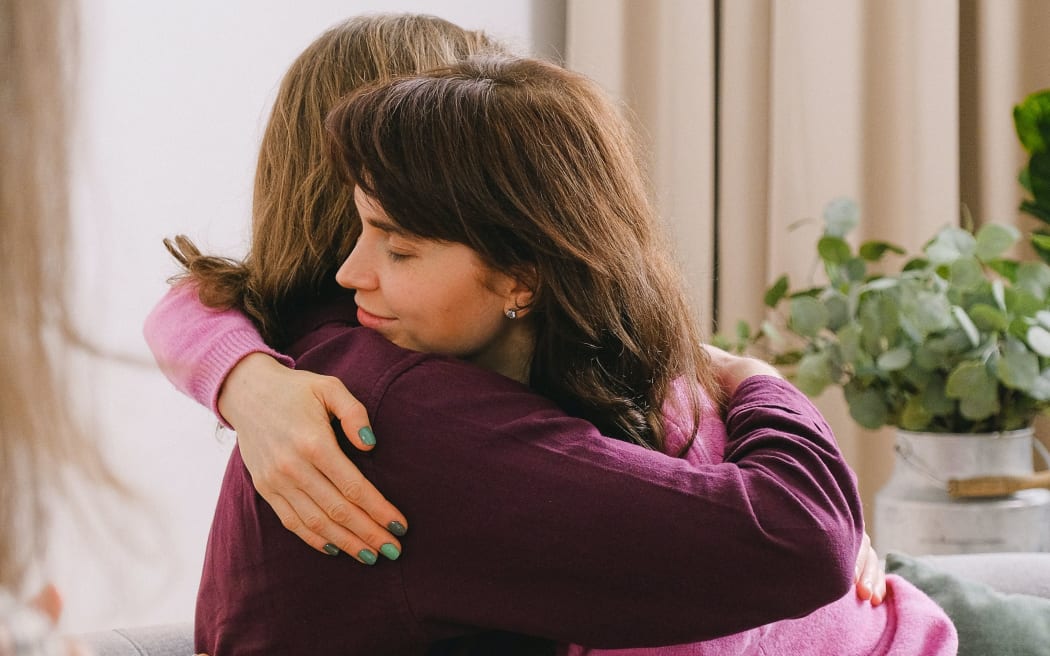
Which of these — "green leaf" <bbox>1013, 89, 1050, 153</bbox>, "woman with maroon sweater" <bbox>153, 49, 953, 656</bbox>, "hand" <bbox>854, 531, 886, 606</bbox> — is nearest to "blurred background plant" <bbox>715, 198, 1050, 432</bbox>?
"green leaf" <bbox>1013, 89, 1050, 153</bbox>

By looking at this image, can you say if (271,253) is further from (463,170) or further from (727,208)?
Result: (727,208)

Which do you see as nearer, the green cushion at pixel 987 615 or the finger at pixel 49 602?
the finger at pixel 49 602

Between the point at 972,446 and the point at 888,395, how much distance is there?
17 centimetres

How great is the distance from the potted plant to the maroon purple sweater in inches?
33.9

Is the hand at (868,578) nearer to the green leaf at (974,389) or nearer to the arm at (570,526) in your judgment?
the arm at (570,526)

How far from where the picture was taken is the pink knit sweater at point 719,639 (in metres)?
1.01

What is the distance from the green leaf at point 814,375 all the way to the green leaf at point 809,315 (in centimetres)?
4

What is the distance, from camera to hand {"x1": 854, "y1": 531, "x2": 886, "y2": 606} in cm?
118

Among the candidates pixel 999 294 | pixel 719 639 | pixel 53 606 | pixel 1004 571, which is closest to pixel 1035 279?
pixel 999 294

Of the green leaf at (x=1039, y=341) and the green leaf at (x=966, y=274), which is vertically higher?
the green leaf at (x=966, y=274)

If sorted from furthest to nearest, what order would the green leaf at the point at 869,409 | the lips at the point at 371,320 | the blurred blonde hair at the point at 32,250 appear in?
the green leaf at the point at 869,409, the lips at the point at 371,320, the blurred blonde hair at the point at 32,250

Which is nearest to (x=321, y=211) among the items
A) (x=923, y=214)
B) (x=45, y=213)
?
(x=45, y=213)

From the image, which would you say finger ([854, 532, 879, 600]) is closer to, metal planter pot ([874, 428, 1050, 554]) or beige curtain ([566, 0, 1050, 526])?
metal planter pot ([874, 428, 1050, 554])

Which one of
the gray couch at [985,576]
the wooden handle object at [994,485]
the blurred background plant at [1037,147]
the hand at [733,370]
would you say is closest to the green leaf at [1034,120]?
the blurred background plant at [1037,147]
